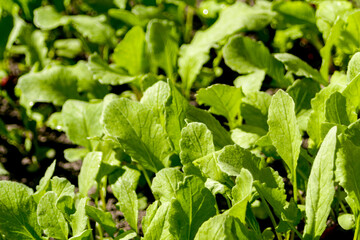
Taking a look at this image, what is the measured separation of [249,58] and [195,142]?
0.41 metres

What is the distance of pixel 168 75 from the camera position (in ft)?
4.81

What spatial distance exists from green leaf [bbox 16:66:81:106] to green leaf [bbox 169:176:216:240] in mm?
639

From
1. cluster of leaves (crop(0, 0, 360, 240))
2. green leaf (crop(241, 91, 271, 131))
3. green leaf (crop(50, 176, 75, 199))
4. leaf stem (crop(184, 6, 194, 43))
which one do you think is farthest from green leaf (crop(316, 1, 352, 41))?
green leaf (crop(50, 176, 75, 199))

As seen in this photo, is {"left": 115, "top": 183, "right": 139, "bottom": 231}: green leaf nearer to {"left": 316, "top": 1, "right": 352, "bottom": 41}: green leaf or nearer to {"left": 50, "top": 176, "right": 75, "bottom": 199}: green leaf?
{"left": 50, "top": 176, "right": 75, "bottom": 199}: green leaf

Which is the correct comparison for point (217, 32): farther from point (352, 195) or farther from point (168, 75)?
point (352, 195)

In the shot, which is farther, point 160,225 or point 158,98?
point 158,98

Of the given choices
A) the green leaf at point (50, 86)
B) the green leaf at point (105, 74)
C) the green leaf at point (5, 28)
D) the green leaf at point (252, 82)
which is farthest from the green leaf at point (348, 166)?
the green leaf at point (5, 28)

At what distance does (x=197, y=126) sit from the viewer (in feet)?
2.97

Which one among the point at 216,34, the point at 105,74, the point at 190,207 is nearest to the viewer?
the point at 190,207

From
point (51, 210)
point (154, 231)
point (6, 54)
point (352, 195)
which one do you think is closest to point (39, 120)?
point (6, 54)

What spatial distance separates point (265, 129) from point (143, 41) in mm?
469

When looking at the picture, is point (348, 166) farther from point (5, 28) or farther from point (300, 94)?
point (5, 28)

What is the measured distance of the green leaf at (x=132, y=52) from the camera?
1.35m

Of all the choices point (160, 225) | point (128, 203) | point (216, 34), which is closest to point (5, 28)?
point (216, 34)
